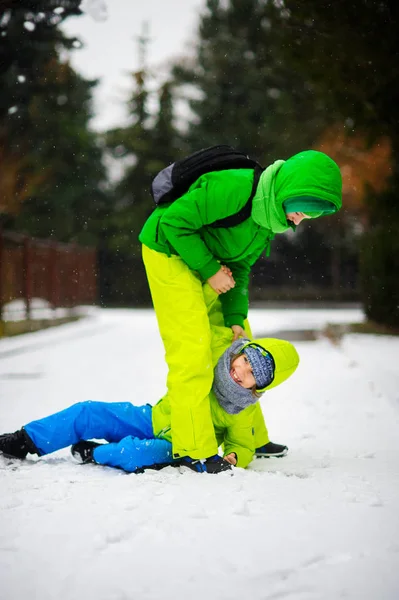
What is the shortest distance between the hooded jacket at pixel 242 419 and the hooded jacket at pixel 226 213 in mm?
504

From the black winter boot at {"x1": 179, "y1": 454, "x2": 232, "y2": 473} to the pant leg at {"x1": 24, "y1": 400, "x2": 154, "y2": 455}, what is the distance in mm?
394

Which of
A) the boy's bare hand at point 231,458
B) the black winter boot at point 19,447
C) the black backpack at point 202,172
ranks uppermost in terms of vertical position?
the black backpack at point 202,172

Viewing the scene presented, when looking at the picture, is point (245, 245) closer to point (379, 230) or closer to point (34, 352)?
point (34, 352)

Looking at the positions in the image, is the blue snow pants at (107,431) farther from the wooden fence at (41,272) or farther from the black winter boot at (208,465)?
the wooden fence at (41,272)

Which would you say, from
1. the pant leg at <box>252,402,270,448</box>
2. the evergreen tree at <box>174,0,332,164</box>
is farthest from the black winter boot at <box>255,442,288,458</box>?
the evergreen tree at <box>174,0,332,164</box>

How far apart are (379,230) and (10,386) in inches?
326

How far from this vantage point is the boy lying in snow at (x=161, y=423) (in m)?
3.15

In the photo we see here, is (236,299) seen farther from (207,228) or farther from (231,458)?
(231,458)

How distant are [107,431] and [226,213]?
126 centimetres

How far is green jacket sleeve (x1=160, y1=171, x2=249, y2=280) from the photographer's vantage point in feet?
10.1

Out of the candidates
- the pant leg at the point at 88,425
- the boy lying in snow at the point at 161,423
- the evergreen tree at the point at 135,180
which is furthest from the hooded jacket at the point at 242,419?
the evergreen tree at the point at 135,180

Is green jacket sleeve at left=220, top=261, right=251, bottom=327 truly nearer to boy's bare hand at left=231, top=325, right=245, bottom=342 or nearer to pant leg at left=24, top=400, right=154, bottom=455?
boy's bare hand at left=231, top=325, right=245, bottom=342

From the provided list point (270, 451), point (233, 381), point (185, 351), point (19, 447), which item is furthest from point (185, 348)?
point (19, 447)

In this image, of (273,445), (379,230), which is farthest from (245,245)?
(379,230)
